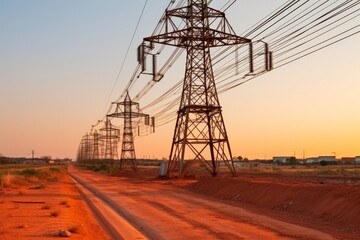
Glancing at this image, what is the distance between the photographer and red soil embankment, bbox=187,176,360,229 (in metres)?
19.5

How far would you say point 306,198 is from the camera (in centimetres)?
2336

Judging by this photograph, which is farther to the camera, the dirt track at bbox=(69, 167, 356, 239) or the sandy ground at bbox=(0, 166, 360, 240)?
the sandy ground at bbox=(0, 166, 360, 240)

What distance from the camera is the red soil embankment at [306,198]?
19489mm

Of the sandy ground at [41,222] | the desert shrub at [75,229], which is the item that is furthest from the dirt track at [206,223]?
the desert shrub at [75,229]

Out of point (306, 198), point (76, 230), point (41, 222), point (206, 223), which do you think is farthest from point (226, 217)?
point (41, 222)

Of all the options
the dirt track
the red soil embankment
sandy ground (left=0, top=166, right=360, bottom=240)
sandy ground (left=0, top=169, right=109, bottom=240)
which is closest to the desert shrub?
sandy ground (left=0, top=169, right=109, bottom=240)

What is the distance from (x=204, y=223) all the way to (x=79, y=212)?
7164 mm

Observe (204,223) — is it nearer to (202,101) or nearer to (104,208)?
(104,208)

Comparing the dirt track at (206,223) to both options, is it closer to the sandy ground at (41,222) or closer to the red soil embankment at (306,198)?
the sandy ground at (41,222)

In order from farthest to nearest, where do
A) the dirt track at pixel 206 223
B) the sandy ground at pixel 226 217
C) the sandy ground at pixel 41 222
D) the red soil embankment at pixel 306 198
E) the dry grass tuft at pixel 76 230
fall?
the red soil embankment at pixel 306 198
the dry grass tuft at pixel 76 230
the sandy ground at pixel 226 217
the dirt track at pixel 206 223
the sandy ground at pixel 41 222

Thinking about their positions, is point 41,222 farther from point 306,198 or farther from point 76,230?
point 306,198

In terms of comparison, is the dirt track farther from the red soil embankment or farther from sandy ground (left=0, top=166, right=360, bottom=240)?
the red soil embankment

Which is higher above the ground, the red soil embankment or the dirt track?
the red soil embankment

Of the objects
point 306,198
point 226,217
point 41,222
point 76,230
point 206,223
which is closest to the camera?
point 76,230
